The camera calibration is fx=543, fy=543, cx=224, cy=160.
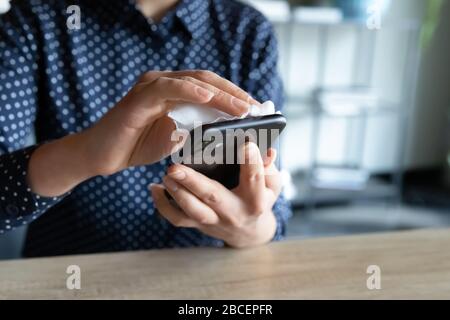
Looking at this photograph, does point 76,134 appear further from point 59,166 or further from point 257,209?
point 257,209

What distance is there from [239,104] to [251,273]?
0.19 metres

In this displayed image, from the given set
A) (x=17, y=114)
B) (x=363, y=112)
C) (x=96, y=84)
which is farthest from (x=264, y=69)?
(x=363, y=112)

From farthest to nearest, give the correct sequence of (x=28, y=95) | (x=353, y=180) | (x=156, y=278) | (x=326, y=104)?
(x=353, y=180) → (x=326, y=104) → (x=28, y=95) → (x=156, y=278)

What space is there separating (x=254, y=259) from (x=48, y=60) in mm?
375

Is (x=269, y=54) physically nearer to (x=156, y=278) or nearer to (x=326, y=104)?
(x=156, y=278)

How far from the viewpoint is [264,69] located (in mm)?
768

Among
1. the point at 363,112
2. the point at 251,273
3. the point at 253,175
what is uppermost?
the point at 253,175

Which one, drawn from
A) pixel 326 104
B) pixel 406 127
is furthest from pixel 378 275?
pixel 406 127

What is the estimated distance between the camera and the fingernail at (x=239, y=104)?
1.40 feet

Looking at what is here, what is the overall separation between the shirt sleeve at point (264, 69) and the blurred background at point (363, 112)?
1.31m

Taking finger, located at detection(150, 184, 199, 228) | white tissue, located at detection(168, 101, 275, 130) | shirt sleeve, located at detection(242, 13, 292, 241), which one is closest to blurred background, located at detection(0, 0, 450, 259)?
shirt sleeve, located at detection(242, 13, 292, 241)

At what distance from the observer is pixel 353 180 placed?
2.28m

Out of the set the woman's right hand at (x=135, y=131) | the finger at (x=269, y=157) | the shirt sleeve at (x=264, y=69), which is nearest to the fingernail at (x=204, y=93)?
the woman's right hand at (x=135, y=131)

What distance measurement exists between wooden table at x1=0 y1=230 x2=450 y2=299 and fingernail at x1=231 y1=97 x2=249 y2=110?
0.17m
